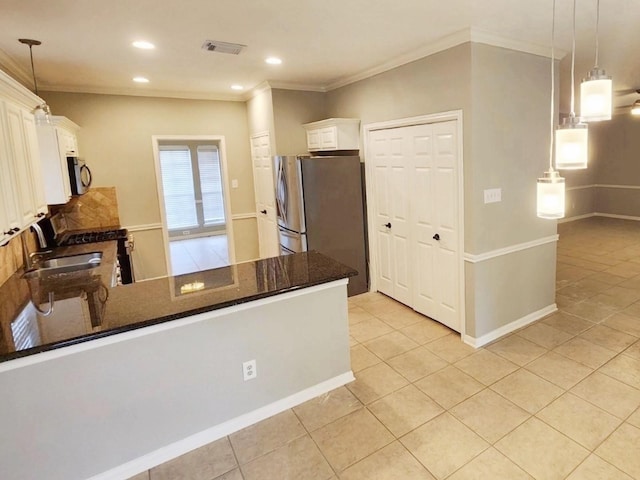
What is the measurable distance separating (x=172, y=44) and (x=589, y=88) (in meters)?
2.90

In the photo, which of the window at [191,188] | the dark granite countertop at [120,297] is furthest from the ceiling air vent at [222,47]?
the window at [191,188]

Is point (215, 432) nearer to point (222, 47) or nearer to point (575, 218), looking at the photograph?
point (222, 47)

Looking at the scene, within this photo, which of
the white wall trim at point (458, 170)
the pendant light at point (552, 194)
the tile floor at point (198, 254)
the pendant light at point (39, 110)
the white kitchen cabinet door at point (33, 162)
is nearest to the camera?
the pendant light at point (552, 194)

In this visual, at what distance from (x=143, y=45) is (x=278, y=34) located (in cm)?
111

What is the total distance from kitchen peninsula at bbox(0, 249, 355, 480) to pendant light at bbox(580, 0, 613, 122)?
1566 mm

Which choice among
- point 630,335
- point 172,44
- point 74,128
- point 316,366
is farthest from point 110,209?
point 630,335

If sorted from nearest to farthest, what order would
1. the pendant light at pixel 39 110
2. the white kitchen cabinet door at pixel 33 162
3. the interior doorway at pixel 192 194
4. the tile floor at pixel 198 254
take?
the white kitchen cabinet door at pixel 33 162 < the pendant light at pixel 39 110 < the tile floor at pixel 198 254 < the interior doorway at pixel 192 194

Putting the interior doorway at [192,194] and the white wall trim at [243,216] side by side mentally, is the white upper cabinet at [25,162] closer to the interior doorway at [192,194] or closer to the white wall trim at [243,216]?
the white wall trim at [243,216]

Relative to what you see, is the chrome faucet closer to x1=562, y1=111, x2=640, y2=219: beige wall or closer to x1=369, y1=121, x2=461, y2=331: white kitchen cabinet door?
x1=369, y1=121, x2=461, y2=331: white kitchen cabinet door

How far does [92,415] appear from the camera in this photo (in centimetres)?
190

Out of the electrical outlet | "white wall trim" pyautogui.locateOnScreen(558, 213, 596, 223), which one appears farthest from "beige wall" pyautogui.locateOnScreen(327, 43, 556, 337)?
"white wall trim" pyautogui.locateOnScreen(558, 213, 596, 223)

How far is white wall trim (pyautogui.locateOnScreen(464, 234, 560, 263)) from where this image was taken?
317cm

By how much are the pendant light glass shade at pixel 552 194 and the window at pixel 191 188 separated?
7934 mm

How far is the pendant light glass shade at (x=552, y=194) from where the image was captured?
5.35 ft
